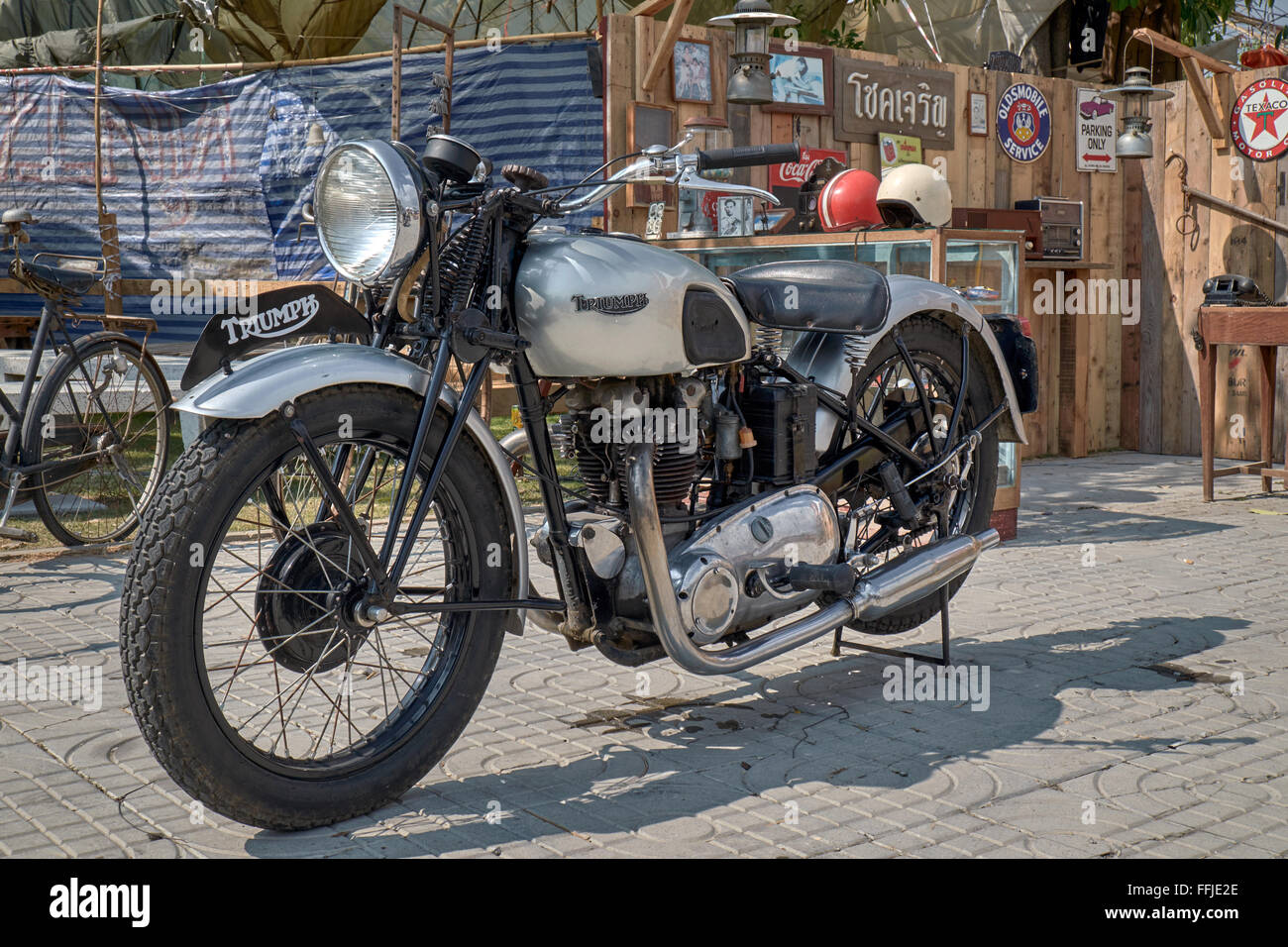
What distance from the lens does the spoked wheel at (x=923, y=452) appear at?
435cm

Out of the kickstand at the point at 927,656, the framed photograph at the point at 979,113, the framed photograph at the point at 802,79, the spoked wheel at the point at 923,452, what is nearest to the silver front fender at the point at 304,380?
the spoked wheel at the point at 923,452

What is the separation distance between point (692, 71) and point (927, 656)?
15.6 feet

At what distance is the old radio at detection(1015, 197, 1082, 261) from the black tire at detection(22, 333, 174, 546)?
5.95 metres

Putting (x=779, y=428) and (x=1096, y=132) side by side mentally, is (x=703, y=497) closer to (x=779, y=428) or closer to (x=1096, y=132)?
(x=779, y=428)

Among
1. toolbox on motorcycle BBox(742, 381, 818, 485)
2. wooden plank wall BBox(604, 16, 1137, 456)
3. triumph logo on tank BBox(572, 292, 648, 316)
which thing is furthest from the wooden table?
triumph logo on tank BBox(572, 292, 648, 316)

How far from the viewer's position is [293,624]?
312 cm

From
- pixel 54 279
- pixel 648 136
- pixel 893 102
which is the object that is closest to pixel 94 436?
pixel 54 279

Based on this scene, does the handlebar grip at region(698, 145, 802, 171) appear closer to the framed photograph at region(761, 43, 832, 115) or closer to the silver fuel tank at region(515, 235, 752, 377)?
the silver fuel tank at region(515, 235, 752, 377)

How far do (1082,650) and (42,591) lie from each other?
3.99 metres

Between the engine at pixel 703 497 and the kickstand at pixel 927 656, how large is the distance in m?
0.59
